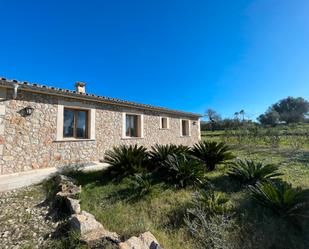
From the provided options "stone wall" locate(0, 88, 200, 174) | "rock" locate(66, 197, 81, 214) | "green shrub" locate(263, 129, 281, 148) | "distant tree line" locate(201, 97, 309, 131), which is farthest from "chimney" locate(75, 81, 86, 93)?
"distant tree line" locate(201, 97, 309, 131)

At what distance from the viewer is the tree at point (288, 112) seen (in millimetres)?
37606

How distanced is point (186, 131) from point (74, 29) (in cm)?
1036

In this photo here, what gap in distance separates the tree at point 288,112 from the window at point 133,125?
39.4m

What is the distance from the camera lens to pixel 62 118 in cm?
680

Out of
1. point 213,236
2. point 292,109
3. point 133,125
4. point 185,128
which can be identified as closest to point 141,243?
point 213,236

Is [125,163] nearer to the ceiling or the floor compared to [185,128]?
nearer to the floor

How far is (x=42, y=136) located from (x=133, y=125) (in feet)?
16.4

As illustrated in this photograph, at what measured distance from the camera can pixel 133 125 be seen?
406 inches

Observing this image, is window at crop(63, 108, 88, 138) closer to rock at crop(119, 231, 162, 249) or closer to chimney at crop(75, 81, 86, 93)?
chimney at crop(75, 81, 86, 93)

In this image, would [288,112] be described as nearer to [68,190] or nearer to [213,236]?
[213,236]

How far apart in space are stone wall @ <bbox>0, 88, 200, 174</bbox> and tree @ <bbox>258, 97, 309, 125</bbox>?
137 ft

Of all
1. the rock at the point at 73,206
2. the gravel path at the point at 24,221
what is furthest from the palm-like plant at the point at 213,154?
the gravel path at the point at 24,221

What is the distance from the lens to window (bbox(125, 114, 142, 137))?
32.4 ft

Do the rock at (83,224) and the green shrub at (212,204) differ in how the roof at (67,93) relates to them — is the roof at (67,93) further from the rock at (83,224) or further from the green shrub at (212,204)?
the green shrub at (212,204)
